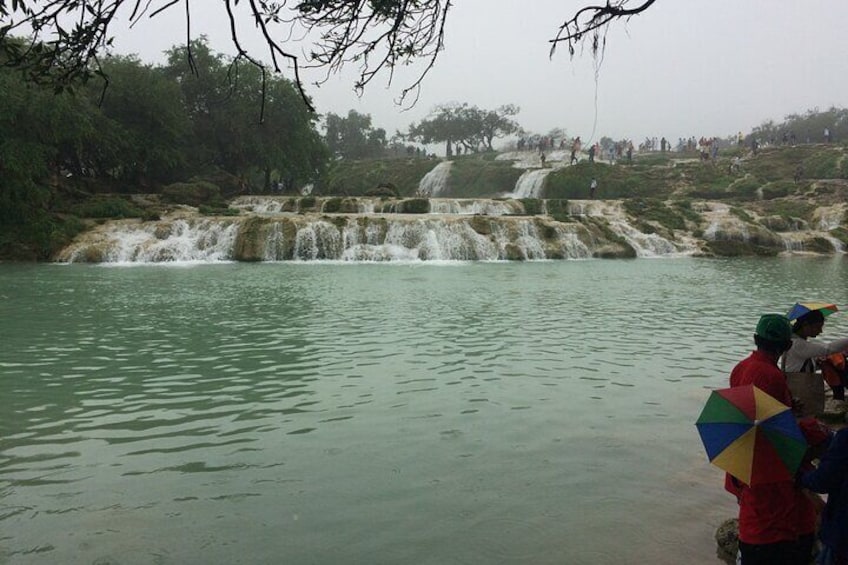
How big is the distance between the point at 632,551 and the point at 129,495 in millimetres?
3377

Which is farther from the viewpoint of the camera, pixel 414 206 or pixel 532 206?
pixel 532 206

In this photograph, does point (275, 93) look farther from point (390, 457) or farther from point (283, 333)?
point (390, 457)

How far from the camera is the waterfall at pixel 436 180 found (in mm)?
53844

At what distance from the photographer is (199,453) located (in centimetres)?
519

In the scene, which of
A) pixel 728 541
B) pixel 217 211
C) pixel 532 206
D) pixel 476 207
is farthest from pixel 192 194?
pixel 728 541

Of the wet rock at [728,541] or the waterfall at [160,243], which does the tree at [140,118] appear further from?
the wet rock at [728,541]

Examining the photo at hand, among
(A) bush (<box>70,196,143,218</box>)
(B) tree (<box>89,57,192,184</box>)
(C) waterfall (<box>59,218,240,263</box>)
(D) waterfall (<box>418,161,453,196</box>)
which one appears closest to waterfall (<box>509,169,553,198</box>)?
(D) waterfall (<box>418,161,453,196</box>)

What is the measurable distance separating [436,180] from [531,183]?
1120cm

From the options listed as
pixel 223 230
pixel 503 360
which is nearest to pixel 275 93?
pixel 223 230

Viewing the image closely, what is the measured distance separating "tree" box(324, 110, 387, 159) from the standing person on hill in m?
76.8

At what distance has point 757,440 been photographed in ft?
8.48

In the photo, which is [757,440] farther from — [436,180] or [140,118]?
[436,180]

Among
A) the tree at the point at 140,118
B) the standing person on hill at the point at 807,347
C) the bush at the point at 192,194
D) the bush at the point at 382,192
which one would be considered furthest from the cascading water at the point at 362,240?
the standing person on hill at the point at 807,347

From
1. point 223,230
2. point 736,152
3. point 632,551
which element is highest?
point 736,152
